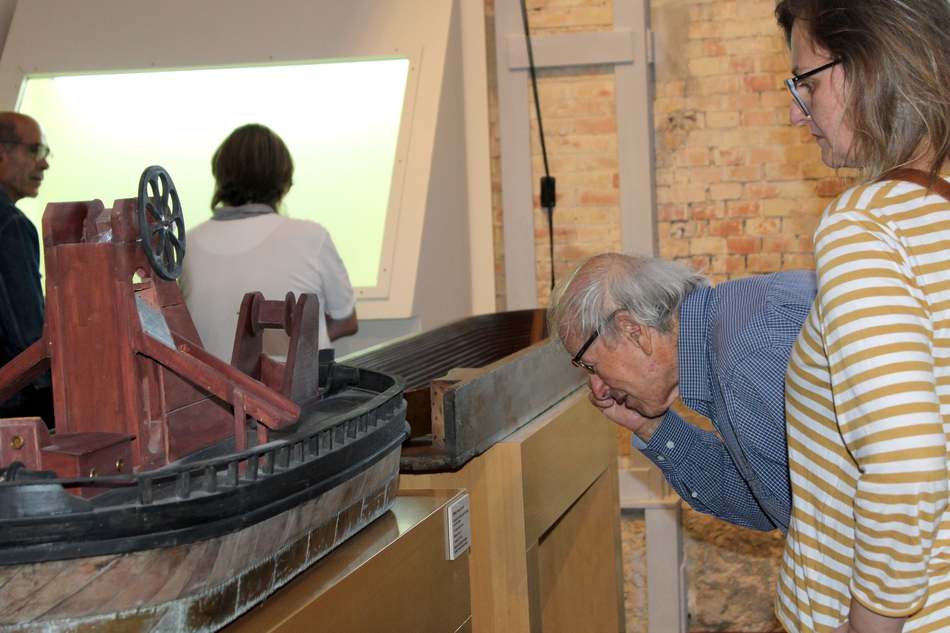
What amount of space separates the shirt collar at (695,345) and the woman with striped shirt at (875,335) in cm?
45

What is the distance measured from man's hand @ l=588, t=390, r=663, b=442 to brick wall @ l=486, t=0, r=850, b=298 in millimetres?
2870

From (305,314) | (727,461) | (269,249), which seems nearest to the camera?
(305,314)

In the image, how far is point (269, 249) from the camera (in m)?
3.60

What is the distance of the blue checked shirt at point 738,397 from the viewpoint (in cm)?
192

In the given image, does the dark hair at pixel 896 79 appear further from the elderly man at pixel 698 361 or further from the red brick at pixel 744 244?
the red brick at pixel 744 244

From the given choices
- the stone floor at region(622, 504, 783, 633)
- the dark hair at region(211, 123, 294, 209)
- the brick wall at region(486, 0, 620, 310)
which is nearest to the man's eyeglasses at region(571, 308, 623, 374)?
the dark hair at region(211, 123, 294, 209)

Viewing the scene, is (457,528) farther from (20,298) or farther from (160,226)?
(20,298)

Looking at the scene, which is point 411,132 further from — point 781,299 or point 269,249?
point 781,299

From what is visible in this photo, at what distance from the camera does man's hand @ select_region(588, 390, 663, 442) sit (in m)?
2.36

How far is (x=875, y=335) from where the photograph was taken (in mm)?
1371

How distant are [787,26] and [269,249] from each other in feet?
7.23

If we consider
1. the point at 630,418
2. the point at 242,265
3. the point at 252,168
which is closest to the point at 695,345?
the point at 630,418

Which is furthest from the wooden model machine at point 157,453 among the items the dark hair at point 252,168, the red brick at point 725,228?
the red brick at point 725,228

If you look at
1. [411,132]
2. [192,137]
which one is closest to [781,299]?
[411,132]
